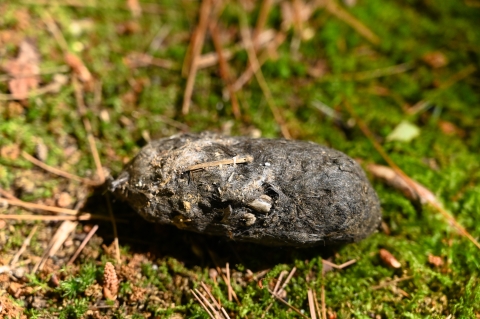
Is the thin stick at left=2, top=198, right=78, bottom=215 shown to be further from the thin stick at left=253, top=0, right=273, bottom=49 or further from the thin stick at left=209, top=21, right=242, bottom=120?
the thin stick at left=253, top=0, right=273, bottom=49

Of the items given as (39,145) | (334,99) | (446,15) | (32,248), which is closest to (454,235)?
(334,99)

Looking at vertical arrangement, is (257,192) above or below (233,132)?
below

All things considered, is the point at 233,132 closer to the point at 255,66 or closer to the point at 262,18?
the point at 255,66

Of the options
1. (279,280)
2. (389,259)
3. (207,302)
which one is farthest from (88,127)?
(389,259)

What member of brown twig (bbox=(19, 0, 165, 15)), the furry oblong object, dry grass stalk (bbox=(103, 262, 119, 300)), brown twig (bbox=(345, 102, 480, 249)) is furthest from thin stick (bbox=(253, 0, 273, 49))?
dry grass stalk (bbox=(103, 262, 119, 300))

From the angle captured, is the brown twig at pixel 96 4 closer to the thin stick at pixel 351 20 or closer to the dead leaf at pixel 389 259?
the thin stick at pixel 351 20

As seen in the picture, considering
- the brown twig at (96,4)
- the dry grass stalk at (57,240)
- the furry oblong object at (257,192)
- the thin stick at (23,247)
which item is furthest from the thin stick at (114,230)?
the brown twig at (96,4)
